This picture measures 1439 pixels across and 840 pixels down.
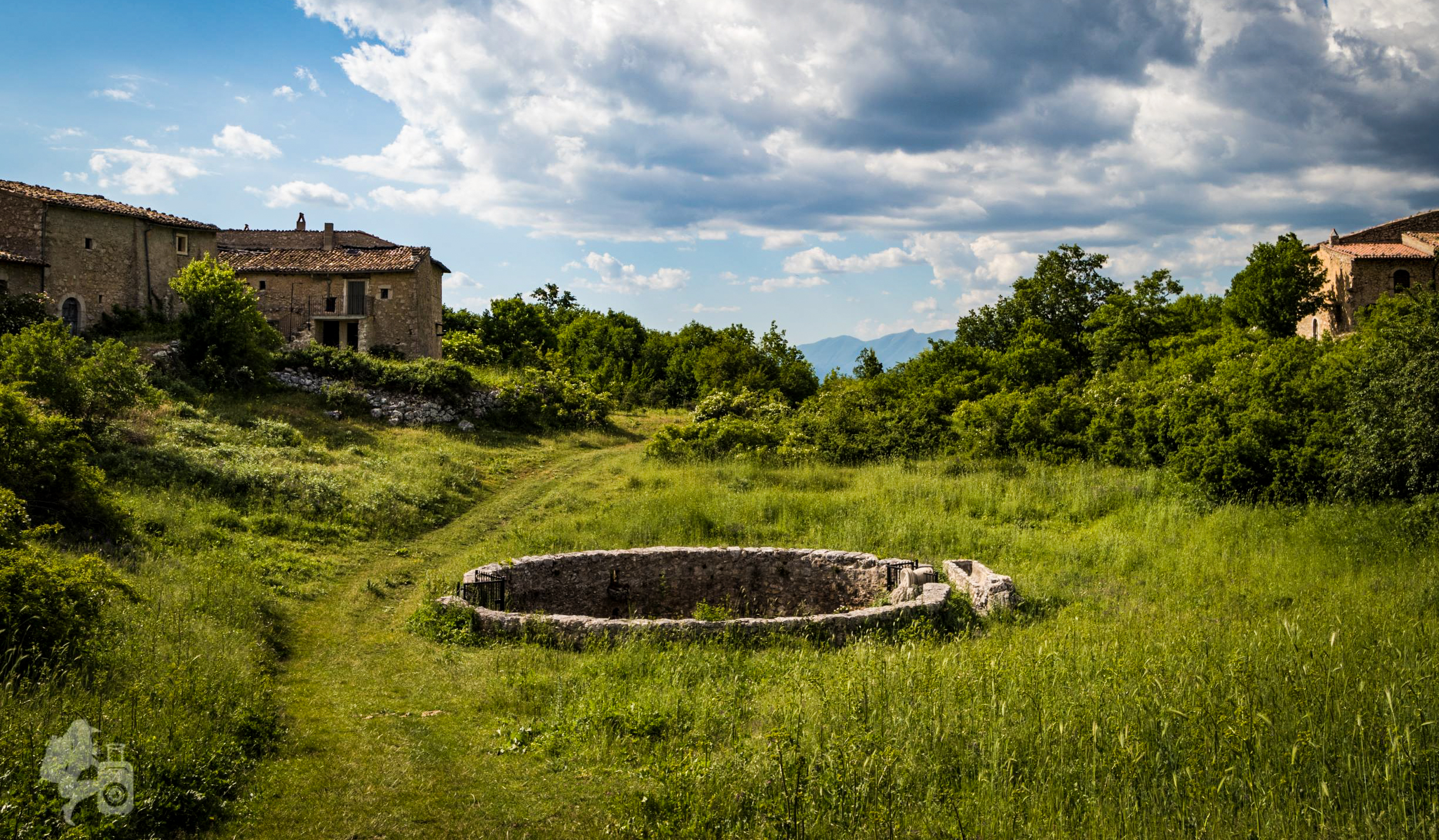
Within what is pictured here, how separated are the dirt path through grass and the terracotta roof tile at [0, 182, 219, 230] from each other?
27613mm

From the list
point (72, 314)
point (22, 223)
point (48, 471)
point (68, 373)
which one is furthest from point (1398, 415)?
point (22, 223)

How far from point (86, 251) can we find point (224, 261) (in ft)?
20.5

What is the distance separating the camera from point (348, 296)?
1558 inches

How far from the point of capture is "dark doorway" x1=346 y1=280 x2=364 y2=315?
39531mm

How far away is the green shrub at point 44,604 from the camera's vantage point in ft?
26.0

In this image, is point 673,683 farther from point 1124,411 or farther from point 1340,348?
point 1340,348

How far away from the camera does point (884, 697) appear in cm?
841

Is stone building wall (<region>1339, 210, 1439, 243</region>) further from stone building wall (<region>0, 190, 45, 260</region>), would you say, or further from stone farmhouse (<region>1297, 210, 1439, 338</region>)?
stone building wall (<region>0, 190, 45, 260</region>)

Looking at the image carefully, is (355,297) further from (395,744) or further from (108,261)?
(395,744)

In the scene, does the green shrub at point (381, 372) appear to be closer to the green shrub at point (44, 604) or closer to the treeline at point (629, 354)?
the treeline at point (629, 354)

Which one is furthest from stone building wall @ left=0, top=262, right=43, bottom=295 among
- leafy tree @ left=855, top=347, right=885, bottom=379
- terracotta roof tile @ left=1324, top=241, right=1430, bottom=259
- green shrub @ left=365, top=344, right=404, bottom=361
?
terracotta roof tile @ left=1324, top=241, right=1430, bottom=259

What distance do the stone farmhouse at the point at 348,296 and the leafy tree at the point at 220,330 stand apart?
868cm

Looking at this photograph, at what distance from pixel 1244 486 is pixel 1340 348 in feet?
30.0

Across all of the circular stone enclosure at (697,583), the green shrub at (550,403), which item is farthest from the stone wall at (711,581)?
the green shrub at (550,403)
